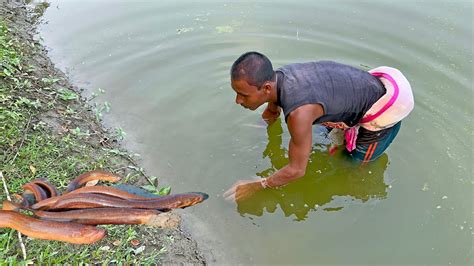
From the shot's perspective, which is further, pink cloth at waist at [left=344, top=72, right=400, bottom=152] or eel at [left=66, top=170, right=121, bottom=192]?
pink cloth at waist at [left=344, top=72, right=400, bottom=152]

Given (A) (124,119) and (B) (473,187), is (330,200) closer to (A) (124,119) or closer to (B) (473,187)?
(B) (473,187)

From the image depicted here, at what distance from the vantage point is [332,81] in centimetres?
292

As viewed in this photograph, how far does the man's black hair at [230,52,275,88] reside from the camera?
2652 millimetres

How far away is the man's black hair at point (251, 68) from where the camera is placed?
2652mm

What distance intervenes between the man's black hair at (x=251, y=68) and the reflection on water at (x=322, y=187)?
4.15ft

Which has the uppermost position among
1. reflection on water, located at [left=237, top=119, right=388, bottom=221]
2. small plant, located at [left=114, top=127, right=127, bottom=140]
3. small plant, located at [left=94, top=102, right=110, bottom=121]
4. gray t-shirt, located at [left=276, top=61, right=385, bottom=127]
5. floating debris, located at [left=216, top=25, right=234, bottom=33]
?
gray t-shirt, located at [left=276, top=61, right=385, bottom=127]

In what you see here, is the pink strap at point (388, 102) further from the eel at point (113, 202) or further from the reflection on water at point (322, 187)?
the eel at point (113, 202)

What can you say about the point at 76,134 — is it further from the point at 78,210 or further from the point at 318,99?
the point at 318,99

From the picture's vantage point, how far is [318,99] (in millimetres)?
2812

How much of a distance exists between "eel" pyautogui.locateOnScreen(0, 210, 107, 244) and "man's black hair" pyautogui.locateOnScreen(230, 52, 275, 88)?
130cm

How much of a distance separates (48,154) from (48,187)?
56cm

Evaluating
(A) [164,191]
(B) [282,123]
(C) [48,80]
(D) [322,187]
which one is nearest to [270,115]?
(B) [282,123]

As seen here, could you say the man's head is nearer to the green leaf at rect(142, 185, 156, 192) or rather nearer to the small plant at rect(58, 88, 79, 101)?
the green leaf at rect(142, 185, 156, 192)

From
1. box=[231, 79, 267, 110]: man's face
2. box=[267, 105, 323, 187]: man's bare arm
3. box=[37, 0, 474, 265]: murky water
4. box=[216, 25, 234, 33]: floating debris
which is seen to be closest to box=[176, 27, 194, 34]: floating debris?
box=[37, 0, 474, 265]: murky water
